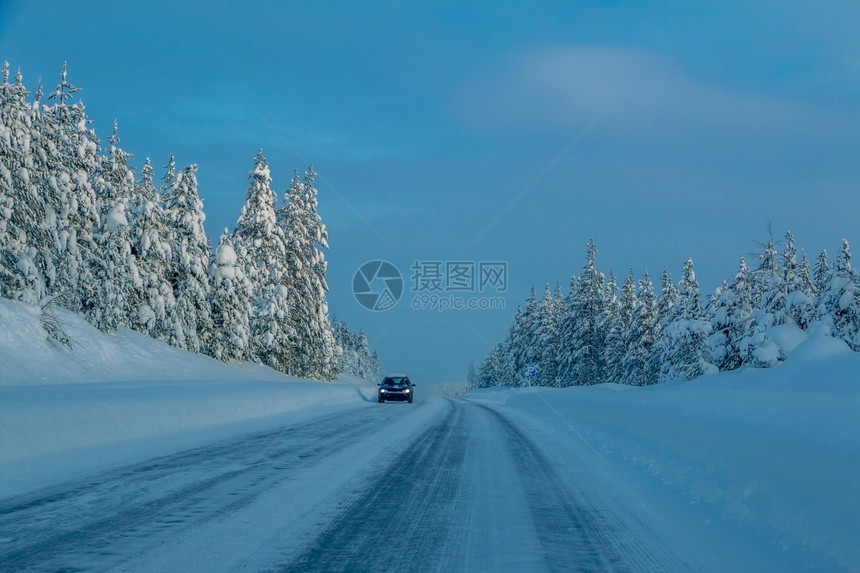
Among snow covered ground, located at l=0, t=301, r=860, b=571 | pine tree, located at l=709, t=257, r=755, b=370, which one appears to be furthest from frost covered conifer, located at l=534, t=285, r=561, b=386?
snow covered ground, located at l=0, t=301, r=860, b=571

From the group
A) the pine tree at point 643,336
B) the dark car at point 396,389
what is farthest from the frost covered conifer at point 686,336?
the dark car at point 396,389

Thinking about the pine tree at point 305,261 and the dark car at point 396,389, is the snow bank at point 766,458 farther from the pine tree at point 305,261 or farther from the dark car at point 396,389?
the pine tree at point 305,261

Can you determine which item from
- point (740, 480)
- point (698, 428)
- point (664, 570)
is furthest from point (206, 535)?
point (698, 428)

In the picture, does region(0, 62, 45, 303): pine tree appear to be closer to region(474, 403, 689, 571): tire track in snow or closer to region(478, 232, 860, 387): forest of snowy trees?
region(474, 403, 689, 571): tire track in snow

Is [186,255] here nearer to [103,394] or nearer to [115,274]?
[115,274]

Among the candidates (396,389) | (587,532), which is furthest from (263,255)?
(587,532)

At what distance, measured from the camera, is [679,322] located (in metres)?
52.5

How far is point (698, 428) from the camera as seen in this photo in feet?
30.9

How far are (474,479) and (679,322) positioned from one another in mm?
47091

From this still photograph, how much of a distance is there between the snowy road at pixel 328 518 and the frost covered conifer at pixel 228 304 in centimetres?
3194

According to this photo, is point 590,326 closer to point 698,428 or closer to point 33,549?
point 698,428

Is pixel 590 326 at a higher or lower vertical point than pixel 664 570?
higher

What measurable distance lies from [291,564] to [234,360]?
42.7 meters

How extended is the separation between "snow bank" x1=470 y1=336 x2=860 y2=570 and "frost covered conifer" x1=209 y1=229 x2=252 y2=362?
3150 centimetres
